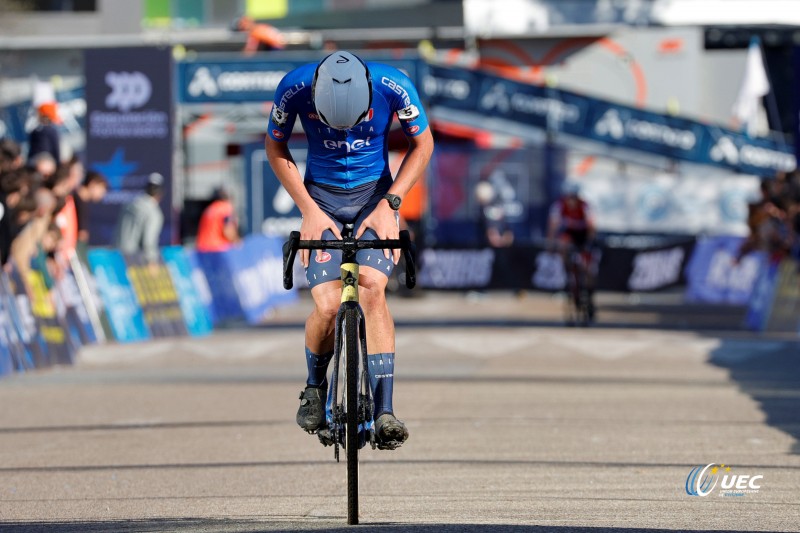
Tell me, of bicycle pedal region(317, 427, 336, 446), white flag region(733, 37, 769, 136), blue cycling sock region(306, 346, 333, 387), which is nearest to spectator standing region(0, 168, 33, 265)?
blue cycling sock region(306, 346, 333, 387)

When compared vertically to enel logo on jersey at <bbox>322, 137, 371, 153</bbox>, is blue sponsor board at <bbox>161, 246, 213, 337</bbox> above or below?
below

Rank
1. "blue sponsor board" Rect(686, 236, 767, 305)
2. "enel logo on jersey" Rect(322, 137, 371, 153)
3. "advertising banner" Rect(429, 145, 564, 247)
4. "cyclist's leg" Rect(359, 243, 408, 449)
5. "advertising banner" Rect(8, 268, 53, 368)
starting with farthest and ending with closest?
1. "advertising banner" Rect(429, 145, 564, 247)
2. "blue sponsor board" Rect(686, 236, 767, 305)
3. "advertising banner" Rect(8, 268, 53, 368)
4. "enel logo on jersey" Rect(322, 137, 371, 153)
5. "cyclist's leg" Rect(359, 243, 408, 449)

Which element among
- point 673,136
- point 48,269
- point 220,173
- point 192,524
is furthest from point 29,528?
point 220,173

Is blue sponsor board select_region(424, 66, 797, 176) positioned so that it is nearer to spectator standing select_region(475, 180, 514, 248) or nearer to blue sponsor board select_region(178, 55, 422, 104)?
spectator standing select_region(475, 180, 514, 248)

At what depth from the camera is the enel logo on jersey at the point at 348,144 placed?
7.62 m

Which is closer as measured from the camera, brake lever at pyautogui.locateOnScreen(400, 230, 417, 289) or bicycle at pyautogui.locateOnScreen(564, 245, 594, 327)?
brake lever at pyautogui.locateOnScreen(400, 230, 417, 289)

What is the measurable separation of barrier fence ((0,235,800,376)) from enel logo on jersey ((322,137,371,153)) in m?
7.64

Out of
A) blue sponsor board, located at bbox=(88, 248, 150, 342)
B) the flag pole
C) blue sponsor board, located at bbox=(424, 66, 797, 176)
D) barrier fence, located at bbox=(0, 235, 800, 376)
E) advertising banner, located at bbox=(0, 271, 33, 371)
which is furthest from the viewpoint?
the flag pole

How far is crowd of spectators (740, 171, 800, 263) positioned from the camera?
20469 millimetres

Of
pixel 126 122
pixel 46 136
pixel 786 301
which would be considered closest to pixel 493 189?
pixel 126 122

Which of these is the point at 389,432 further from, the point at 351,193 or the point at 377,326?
the point at 351,193

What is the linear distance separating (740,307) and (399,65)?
6.81 metres

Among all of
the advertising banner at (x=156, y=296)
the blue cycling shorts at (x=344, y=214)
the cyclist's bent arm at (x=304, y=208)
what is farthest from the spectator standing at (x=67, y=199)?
the blue cycling shorts at (x=344, y=214)

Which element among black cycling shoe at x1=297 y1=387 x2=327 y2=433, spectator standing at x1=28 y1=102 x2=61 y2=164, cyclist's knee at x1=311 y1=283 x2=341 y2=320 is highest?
cyclist's knee at x1=311 y1=283 x2=341 y2=320
